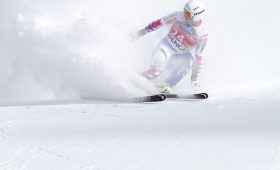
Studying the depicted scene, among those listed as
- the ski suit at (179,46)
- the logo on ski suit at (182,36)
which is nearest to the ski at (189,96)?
the ski suit at (179,46)

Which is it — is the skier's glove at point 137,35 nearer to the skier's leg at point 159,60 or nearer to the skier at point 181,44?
the skier at point 181,44

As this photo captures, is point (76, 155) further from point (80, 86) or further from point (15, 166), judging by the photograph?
point (80, 86)

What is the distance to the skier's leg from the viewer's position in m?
6.75

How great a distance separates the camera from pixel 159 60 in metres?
6.81

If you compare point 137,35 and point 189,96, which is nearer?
point 189,96

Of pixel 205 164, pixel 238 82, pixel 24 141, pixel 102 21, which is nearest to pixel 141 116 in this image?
pixel 24 141

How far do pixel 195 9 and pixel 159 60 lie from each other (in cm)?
75

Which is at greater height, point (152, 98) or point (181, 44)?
point (181, 44)

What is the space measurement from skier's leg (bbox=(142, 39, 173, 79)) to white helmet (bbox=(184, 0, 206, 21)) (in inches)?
20.9

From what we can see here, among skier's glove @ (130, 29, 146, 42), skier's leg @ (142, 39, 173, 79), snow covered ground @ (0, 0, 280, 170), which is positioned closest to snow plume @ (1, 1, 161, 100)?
snow covered ground @ (0, 0, 280, 170)

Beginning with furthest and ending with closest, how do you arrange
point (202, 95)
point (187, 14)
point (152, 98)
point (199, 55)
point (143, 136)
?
point (199, 55), point (187, 14), point (202, 95), point (152, 98), point (143, 136)

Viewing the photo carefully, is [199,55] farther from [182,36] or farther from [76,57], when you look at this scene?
[76,57]

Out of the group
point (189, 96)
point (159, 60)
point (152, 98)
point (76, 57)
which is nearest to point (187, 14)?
point (159, 60)

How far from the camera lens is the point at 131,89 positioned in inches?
262
